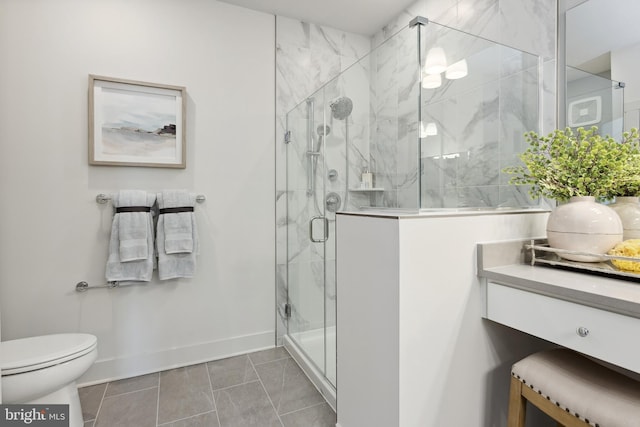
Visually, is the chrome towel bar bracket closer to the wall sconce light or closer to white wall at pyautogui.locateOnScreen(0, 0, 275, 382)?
white wall at pyautogui.locateOnScreen(0, 0, 275, 382)

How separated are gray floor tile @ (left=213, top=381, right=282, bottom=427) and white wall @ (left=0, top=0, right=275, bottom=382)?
1.58 feet

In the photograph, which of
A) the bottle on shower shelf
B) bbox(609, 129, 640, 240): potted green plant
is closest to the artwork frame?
the bottle on shower shelf

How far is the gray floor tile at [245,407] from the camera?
1.59 meters

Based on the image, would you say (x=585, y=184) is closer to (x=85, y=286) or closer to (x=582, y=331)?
(x=582, y=331)

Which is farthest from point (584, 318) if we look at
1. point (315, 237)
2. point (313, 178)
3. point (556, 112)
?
point (313, 178)

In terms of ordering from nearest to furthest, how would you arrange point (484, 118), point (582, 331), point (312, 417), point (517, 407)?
point (582, 331)
point (517, 407)
point (484, 118)
point (312, 417)

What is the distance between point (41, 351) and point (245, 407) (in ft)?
3.27

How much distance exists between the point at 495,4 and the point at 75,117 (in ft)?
8.16

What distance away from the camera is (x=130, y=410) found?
67.1 inches

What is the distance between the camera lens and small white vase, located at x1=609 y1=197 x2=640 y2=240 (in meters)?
1.15

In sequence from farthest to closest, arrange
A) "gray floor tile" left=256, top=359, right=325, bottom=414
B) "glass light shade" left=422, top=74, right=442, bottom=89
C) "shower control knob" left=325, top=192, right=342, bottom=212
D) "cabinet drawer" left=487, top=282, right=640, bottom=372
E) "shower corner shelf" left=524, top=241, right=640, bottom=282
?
"shower control knob" left=325, top=192, right=342, bottom=212, "gray floor tile" left=256, top=359, right=325, bottom=414, "glass light shade" left=422, top=74, right=442, bottom=89, "shower corner shelf" left=524, top=241, right=640, bottom=282, "cabinet drawer" left=487, top=282, right=640, bottom=372

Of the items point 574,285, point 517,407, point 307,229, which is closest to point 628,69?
point 574,285

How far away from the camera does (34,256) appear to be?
1.83 m

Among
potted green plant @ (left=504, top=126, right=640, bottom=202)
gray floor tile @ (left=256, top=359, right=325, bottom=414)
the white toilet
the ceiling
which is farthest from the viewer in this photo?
the ceiling
